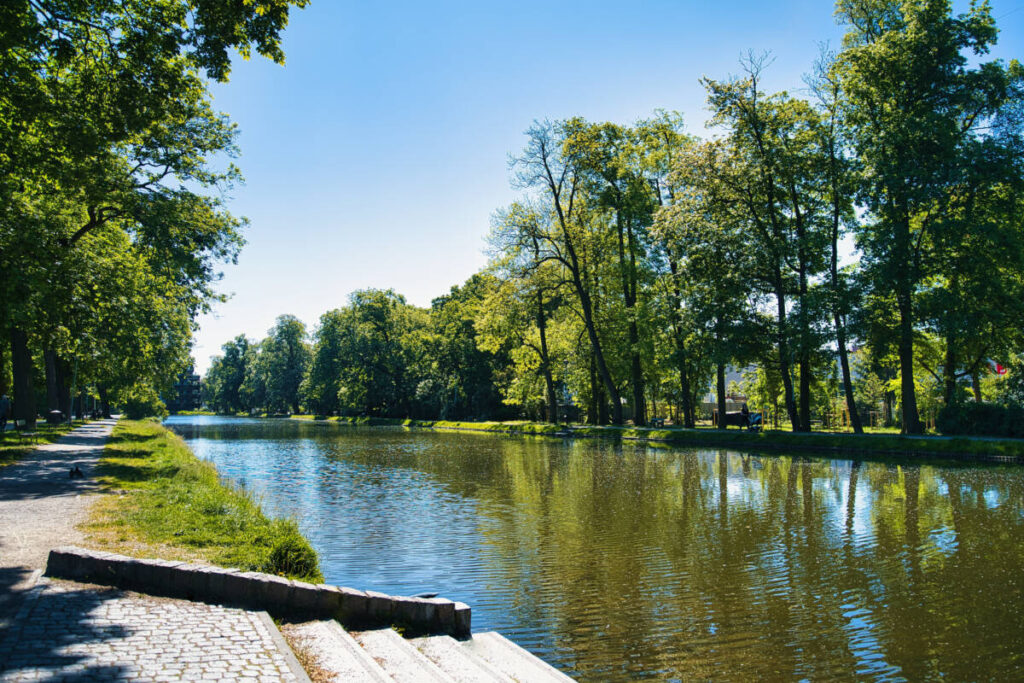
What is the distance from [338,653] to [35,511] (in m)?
7.77

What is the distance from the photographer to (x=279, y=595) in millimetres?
6211

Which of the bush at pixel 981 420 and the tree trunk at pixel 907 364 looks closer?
the bush at pixel 981 420

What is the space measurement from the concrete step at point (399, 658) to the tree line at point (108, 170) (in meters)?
10.2

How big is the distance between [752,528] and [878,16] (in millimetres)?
28227

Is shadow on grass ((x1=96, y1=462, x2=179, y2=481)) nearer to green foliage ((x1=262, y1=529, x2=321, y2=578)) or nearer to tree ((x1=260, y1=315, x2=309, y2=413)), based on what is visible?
green foliage ((x1=262, y1=529, x2=321, y2=578))

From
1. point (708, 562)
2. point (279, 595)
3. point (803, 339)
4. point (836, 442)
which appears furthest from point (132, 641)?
point (803, 339)

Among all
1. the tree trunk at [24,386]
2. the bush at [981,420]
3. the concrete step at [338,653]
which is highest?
the tree trunk at [24,386]

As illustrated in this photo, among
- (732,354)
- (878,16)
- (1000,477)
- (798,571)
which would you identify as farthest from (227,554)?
(878,16)

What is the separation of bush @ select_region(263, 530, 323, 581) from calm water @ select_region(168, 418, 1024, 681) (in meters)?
1.07

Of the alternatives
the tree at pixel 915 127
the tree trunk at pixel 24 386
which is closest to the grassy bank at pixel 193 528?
the tree trunk at pixel 24 386

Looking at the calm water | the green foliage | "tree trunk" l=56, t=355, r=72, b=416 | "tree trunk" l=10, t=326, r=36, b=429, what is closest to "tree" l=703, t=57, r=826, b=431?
the calm water

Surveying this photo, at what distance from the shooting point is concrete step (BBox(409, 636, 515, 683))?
5.07m

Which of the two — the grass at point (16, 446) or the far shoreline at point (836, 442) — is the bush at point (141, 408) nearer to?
the grass at point (16, 446)

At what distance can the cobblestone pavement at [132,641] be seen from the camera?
4359 millimetres
